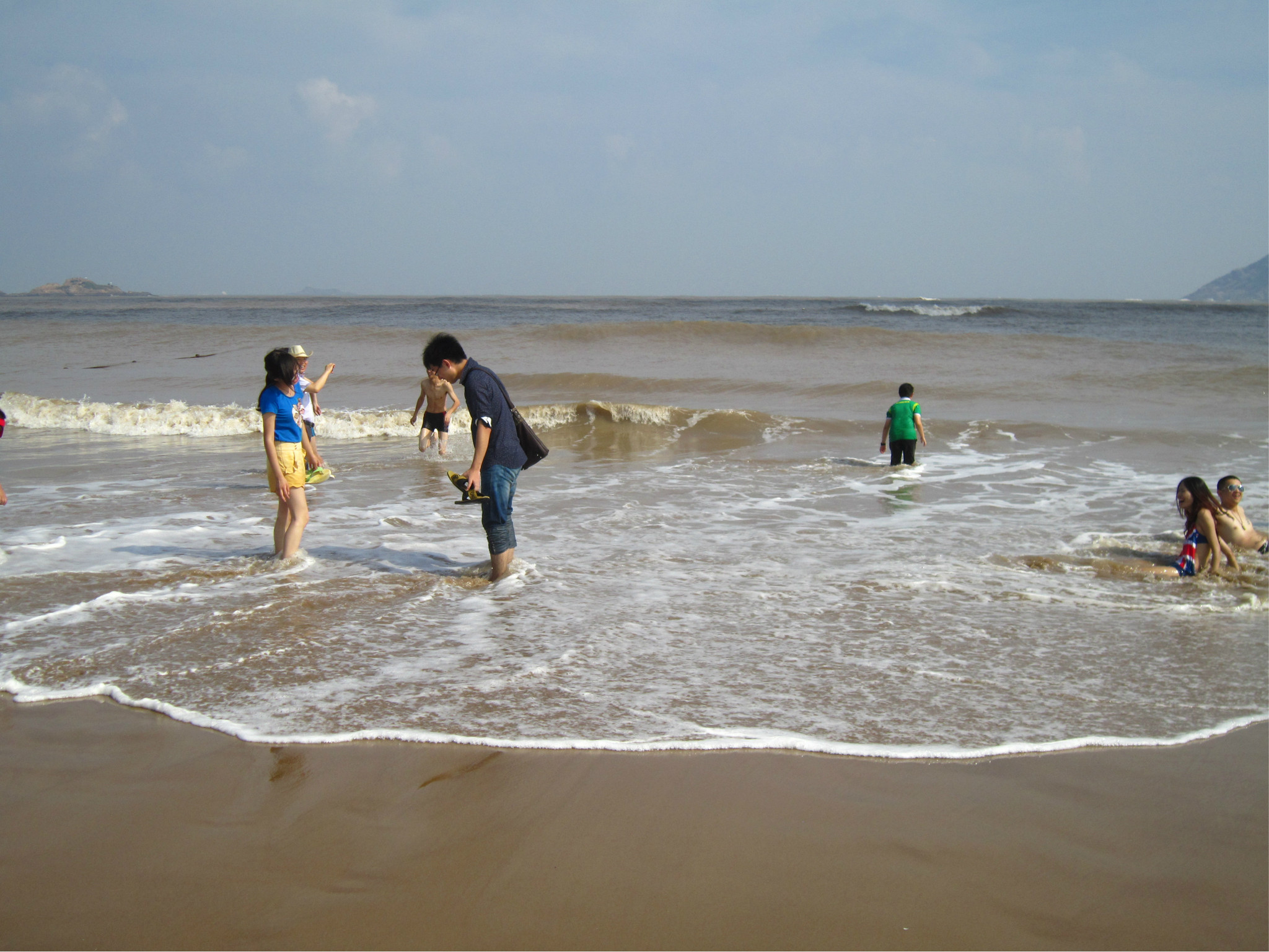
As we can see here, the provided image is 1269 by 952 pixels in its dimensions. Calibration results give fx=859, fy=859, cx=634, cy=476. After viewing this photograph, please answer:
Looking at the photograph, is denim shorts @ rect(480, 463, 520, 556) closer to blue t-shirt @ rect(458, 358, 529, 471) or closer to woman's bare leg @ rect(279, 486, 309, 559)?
blue t-shirt @ rect(458, 358, 529, 471)

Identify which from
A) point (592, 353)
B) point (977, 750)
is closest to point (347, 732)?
point (977, 750)

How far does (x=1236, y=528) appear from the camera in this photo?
6316 mm

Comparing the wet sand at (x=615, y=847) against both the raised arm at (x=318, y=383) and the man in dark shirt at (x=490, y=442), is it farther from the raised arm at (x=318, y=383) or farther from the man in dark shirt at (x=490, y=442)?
the raised arm at (x=318, y=383)

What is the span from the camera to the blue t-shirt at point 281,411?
592 centimetres

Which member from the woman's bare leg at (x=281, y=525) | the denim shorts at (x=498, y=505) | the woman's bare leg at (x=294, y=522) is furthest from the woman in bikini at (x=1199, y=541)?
the woman's bare leg at (x=281, y=525)

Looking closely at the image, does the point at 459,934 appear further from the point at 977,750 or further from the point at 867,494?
the point at 867,494

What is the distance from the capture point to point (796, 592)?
561 centimetres

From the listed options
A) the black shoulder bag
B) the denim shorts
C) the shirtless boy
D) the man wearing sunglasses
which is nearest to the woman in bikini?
the man wearing sunglasses

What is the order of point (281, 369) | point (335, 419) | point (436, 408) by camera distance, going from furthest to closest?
1. point (335, 419)
2. point (436, 408)
3. point (281, 369)

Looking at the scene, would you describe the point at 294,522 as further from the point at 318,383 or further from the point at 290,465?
the point at 318,383

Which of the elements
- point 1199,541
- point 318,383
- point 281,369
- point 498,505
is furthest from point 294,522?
point 1199,541

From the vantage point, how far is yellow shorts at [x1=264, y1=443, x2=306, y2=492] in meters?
5.96

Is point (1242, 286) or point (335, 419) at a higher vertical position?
point (1242, 286)

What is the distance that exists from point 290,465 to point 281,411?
14.9 inches
